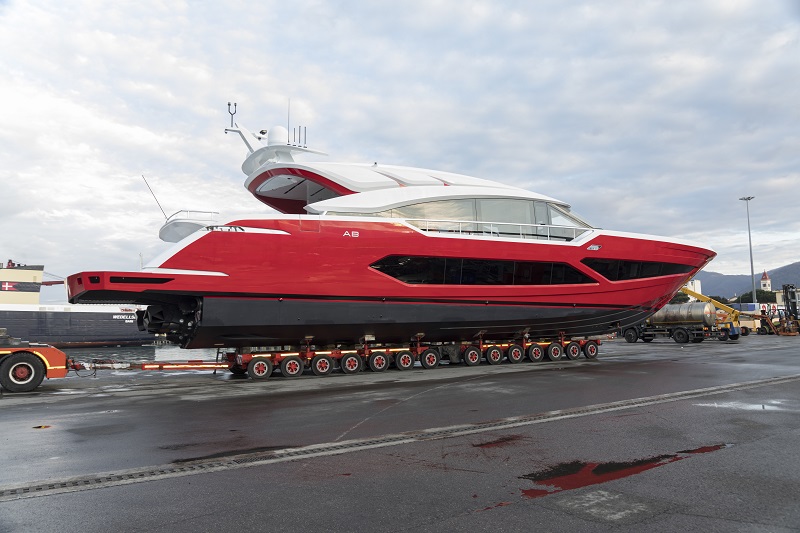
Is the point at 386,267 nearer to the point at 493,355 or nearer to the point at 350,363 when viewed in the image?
the point at 350,363

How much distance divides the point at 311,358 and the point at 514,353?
788cm

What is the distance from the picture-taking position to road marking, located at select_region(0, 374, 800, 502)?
5.13 m

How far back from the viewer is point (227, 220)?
1466cm

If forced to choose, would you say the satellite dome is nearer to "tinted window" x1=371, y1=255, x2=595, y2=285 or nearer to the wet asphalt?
"tinted window" x1=371, y1=255, x2=595, y2=285

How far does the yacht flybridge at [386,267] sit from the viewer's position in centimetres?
1452

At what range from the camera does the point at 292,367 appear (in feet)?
52.4

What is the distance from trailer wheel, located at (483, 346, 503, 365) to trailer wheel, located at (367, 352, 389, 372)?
13.8 feet

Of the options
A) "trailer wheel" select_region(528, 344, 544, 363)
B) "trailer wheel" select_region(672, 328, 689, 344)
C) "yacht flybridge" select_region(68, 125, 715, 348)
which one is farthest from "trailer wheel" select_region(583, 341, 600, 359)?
"trailer wheel" select_region(672, 328, 689, 344)

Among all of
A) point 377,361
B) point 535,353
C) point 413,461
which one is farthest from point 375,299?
point 413,461

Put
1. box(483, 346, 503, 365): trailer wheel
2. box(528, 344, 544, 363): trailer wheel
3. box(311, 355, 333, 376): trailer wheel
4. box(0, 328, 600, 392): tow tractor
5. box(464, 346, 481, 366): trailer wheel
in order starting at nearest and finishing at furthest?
box(0, 328, 600, 392): tow tractor → box(311, 355, 333, 376): trailer wheel → box(464, 346, 481, 366): trailer wheel → box(483, 346, 503, 365): trailer wheel → box(528, 344, 544, 363): trailer wheel

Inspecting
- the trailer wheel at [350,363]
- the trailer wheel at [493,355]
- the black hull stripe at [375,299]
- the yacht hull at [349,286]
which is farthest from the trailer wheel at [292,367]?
the trailer wheel at [493,355]

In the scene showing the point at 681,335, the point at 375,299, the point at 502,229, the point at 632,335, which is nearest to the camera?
the point at 375,299

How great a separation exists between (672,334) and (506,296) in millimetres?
20179

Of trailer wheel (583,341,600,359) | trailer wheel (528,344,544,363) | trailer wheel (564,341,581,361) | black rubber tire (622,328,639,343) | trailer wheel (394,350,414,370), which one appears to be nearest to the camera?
trailer wheel (394,350,414,370)
